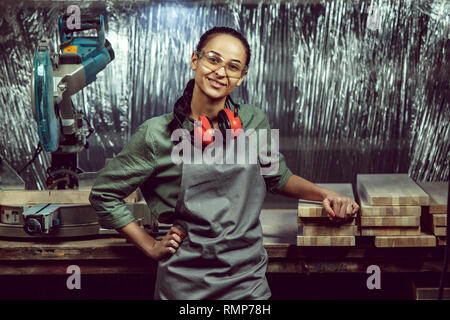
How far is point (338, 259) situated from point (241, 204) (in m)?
0.42

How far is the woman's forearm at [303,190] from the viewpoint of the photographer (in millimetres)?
1613

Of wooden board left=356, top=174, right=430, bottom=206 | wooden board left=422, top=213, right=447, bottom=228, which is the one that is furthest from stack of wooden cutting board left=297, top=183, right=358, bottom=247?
wooden board left=422, top=213, right=447, bottom=228

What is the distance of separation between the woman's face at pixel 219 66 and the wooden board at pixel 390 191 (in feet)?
1.85

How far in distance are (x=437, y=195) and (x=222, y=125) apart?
2.45ft

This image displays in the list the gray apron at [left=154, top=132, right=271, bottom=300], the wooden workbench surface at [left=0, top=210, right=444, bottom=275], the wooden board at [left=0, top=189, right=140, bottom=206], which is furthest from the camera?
the wooden board at [left=0, top=189, right=140, bottom=206]

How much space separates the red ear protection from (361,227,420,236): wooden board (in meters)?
0.50

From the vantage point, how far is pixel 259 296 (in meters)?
1.48

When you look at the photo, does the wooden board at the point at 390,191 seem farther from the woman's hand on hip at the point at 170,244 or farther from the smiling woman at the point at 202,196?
the woman's hand on hip at the point at 170,244

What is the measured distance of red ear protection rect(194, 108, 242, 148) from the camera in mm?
1461

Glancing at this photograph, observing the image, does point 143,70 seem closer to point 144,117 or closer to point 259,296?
point 144,117

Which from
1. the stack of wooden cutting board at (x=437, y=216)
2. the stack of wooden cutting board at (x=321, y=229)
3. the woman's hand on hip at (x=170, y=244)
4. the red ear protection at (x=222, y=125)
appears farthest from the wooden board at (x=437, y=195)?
the woman's hand on hip at (x=170, y=244)

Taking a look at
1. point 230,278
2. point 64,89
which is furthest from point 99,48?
point 230,278

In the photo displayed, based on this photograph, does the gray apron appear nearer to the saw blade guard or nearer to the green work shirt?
the green work shirt

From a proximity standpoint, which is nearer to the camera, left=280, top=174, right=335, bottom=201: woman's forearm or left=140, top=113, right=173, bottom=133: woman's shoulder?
left=140, top=113, right=173, bottom=133: woman's shoulder
